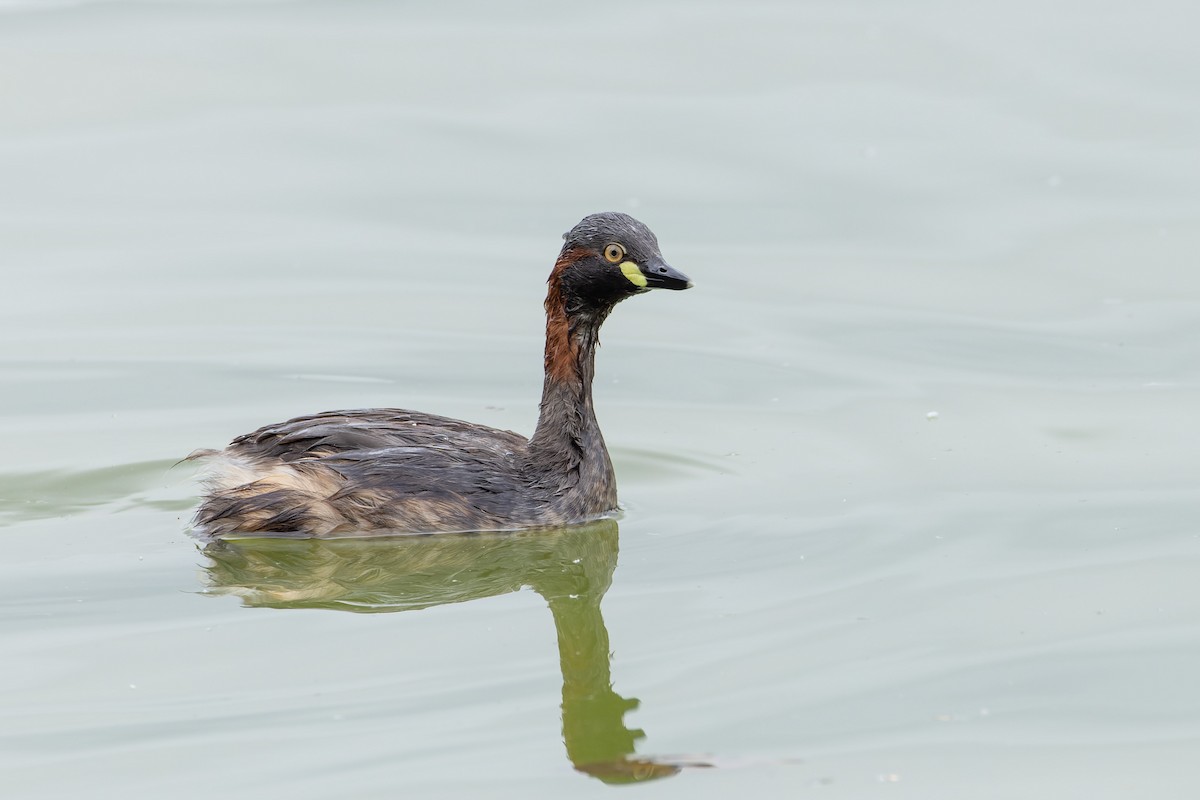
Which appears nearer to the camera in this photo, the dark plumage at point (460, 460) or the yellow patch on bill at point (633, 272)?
the dark plumage at point (460, 460)

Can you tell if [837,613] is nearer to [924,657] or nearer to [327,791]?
[924,657]

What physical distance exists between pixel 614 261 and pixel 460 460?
1180 millimetres

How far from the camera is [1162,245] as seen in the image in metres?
13.2

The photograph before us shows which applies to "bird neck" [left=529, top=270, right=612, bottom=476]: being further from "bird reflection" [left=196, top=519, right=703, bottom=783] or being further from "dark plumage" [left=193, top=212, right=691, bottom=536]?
"bird reflection" [left=196, top=519, right=703, bottom=783]

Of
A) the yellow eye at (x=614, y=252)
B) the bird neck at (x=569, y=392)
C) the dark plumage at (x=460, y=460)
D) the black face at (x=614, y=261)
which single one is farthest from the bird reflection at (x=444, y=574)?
the yellow eye at (x=614, y=252)

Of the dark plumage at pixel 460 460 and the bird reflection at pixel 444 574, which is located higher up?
the dark plumage at pixel 460 460

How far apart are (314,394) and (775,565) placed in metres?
3.37

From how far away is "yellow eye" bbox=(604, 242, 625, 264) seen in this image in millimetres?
9594

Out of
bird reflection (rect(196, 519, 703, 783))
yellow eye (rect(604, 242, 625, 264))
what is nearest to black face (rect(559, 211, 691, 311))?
yellow eye (rect(604, 242, 625, 264))

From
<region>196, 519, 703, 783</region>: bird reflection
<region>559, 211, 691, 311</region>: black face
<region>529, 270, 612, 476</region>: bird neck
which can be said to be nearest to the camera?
<region>196, 519, 703, 783</region>: bird reflection

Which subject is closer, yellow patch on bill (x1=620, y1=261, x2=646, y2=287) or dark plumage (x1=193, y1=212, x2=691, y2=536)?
dark plumage (x1=193, y1=212, x2=691, y2=536)

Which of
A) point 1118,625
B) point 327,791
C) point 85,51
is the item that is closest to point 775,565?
point 1118,625

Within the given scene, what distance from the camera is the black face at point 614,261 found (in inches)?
377

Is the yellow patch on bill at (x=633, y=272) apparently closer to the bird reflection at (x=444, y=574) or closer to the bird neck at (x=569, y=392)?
the bird neck at (x=569, y=392)
